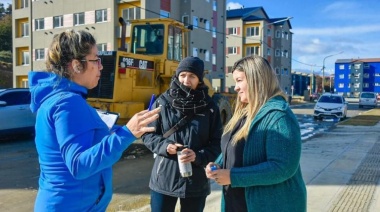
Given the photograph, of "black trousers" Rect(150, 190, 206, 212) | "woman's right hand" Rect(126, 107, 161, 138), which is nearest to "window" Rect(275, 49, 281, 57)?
"black trousers" Rect(150, 190, 206, 212)

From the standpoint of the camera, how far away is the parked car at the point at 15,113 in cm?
1098

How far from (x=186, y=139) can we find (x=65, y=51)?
4.95 ft

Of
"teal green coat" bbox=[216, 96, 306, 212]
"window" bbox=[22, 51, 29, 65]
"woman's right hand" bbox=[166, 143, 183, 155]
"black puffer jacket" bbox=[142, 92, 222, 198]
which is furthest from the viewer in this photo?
"window" bbox=[22, 51, 29, 65]

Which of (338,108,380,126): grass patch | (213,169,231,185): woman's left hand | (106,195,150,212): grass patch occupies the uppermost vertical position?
(213,169,231,185): woman's left hand

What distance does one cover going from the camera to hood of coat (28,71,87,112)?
1.92m

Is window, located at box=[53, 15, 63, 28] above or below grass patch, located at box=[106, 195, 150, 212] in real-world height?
above

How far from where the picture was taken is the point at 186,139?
316cm

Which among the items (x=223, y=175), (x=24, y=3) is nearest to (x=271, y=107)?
(x=223, y=175)

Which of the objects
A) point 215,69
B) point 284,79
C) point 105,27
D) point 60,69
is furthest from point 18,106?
point 284,79

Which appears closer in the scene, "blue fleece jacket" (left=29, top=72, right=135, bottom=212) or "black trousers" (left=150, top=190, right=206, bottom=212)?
"blue fleece jacket" (left=29, top=72, right=135, bottom=212)

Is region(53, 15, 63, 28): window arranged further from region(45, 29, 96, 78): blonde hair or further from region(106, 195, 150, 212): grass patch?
region(45, 29, 96, 78): blonde hair

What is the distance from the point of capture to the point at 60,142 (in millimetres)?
1805

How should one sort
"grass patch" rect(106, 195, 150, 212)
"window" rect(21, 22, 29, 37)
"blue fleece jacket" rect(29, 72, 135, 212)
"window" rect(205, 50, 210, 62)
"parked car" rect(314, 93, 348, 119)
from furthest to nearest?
"window" rect(21, 22, 29, 37)
"window" rect(205, 50, 210, 62)
"parked car" rect(314, 93, 348, 119)
"grass patch" rect(106, 195, 150, 212)
"blue fleece jacket" rect(29, 72, 135, 212)

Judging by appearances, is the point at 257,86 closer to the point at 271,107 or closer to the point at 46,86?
the point at 271,107
